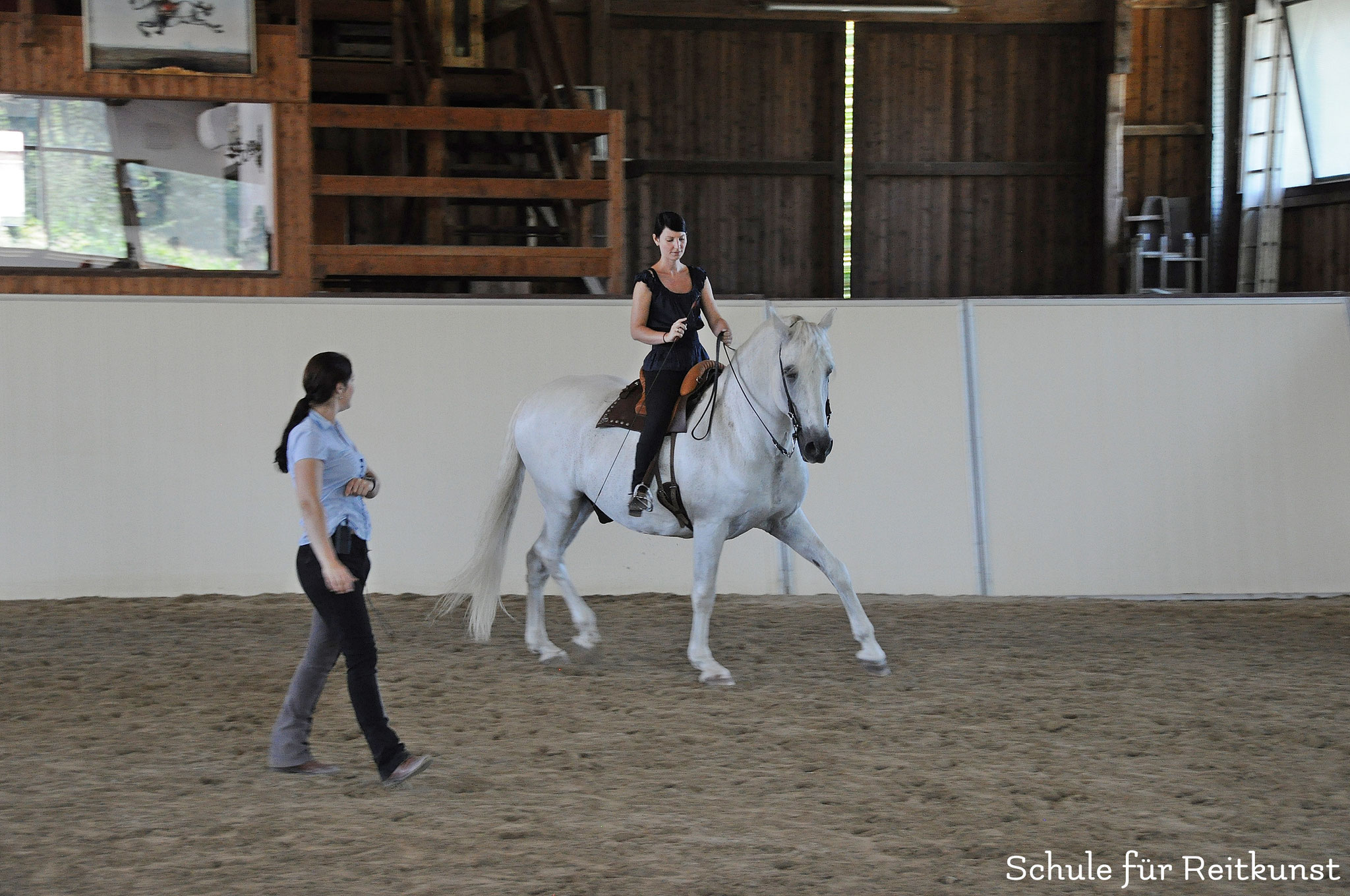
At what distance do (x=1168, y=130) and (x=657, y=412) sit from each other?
12144mm

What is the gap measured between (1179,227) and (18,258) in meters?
12.9

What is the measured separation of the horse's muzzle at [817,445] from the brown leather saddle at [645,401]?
30.5 inches

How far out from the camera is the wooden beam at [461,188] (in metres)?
8.03

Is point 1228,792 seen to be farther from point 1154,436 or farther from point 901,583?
point 1154,436

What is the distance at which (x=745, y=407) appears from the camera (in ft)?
15.7

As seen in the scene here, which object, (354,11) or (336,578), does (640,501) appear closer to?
(336,578)

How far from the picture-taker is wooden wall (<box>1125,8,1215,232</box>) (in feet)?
47.9

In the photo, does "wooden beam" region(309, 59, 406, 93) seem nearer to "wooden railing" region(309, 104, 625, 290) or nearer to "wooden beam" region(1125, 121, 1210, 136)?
"wooden railing" region(309, 104, 625, 290)

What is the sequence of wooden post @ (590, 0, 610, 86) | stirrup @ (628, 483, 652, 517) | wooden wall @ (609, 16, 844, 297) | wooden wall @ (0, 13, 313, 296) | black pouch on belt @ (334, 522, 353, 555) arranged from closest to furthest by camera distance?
black pouch on belt @ (334, 522, 353, 555), stirrup @ (628, 483, 652, 517), wooden wall @ (0, 13, 313, 296), wooden post @ (590, 0, 610, 86), wooden wall @ (609, 16, 844, 297)

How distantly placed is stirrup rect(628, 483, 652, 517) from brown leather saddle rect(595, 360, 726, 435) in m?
0.26

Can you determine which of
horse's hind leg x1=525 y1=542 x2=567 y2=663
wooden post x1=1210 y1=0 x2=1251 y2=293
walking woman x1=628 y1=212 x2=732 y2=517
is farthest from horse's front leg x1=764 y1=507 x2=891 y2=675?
wooden post x1=1210 y1=0 x2=1251 y2=293

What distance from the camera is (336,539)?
11.3 ft

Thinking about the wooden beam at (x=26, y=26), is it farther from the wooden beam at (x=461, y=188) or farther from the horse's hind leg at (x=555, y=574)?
the horse's hind leg at (x=555, y=574)

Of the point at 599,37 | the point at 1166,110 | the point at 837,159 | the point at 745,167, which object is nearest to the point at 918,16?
the point at 837,159
